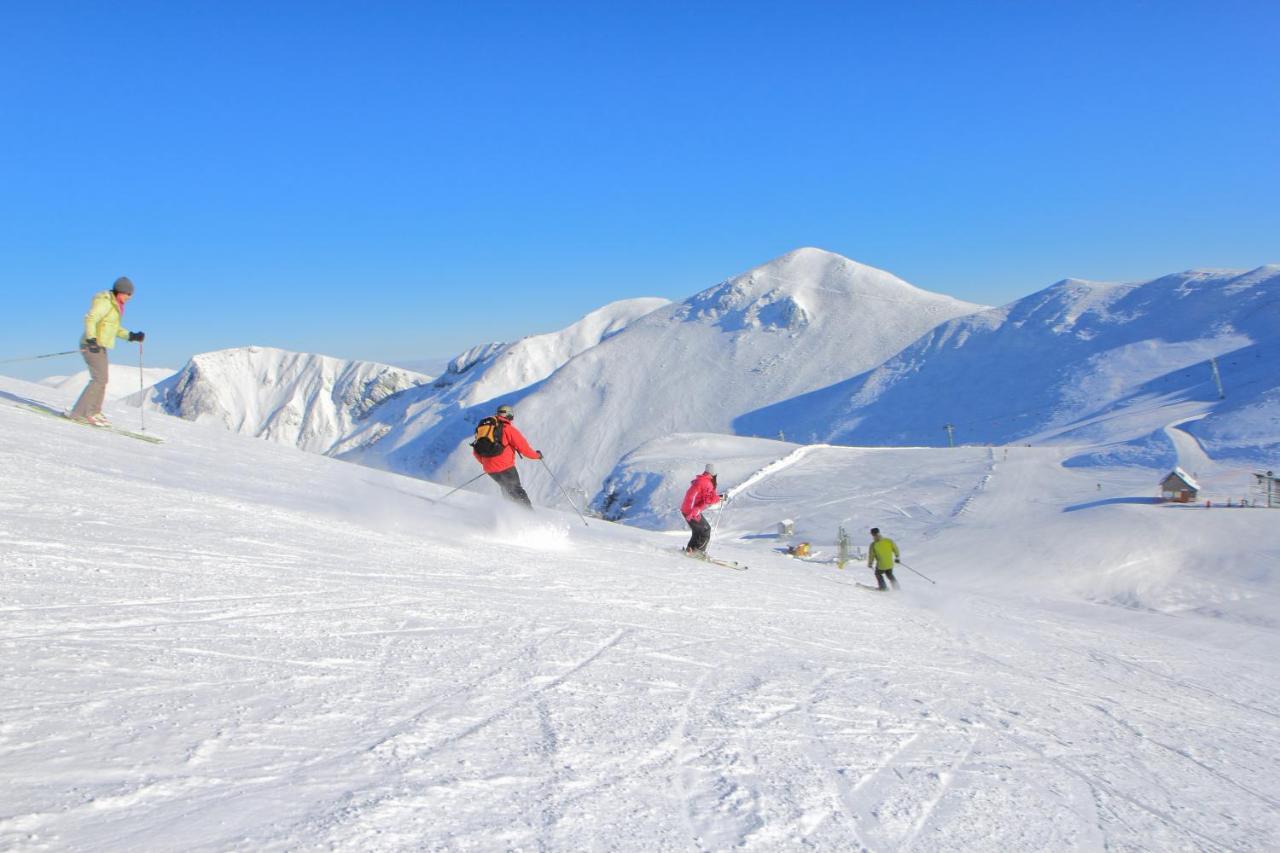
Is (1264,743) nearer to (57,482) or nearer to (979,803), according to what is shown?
(979,803)

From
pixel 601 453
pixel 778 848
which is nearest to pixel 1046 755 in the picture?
pixel 778 848

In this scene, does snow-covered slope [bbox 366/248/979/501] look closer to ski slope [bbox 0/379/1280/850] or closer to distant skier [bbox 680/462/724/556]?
distant skier [bbox 680/462/724/556]

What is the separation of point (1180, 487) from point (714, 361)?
101 meters

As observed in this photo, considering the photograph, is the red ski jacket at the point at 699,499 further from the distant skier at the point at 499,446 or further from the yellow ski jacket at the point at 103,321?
the yellow ski jacket at the point at 103,321

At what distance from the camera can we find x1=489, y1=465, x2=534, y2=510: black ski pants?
13344mm

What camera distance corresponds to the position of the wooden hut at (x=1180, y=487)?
2894cm

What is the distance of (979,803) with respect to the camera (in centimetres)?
439

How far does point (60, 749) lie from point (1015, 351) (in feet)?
363

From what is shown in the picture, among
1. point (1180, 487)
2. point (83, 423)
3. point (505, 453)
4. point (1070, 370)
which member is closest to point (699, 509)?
point (505, 453)

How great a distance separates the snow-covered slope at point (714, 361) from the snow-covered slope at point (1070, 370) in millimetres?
9902

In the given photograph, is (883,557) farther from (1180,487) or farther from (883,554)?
(1180,487)

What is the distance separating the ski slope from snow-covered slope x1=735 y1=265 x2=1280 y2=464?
5121 centimetres

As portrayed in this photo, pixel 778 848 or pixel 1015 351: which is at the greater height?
pixel 1015 351

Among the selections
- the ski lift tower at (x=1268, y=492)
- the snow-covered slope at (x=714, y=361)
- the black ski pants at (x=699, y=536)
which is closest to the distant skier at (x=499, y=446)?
the black ski pants at (x=699, y=536)
